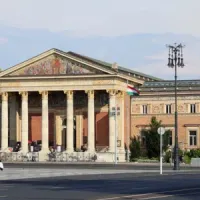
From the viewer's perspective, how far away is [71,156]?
10144 cm

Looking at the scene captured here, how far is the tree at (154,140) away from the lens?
9919cm

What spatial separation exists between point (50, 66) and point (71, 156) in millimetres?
12204

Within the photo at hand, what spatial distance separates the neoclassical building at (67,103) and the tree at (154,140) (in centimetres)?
369

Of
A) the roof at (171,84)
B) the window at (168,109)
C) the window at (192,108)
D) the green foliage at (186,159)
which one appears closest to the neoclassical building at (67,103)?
the roof at (171,84)

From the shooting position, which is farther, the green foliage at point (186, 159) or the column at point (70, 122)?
the column at point (70, 122)

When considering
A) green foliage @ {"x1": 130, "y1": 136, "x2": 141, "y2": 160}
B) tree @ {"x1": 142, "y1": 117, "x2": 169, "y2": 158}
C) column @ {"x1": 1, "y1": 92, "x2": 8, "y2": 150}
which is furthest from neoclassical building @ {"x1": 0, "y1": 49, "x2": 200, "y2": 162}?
tree @ {"x1": 142, "y1": 117, "x2": 169, "y2": 158}

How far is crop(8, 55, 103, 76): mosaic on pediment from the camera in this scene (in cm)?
10419

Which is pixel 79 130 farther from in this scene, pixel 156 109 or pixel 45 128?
pixel 156 109

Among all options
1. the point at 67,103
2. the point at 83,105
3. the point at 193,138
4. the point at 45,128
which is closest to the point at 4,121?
the point at 45,128

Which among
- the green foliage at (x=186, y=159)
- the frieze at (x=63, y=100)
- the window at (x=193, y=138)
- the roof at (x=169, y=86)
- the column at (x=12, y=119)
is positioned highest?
the roof at (x=169, y=86)

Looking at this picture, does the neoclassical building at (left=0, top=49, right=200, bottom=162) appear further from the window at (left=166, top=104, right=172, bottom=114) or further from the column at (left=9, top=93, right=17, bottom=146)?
the window at (left=166, top=104, right=172, bottom=114)

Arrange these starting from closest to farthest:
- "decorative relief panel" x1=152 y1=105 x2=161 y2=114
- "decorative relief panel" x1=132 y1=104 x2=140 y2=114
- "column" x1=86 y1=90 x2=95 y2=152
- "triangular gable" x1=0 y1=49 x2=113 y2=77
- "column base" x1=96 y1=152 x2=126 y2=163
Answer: "column base" x1=96 y1=152 x2=126 y2=163 → "column" x1=86 y1=90 x2=95 y2=152 → "triangular gable" x1=0 y1=49 x2=113 y2=77 → "decorative relief panel" x1=152 y1=105 x2=161 y2=114 → "decorative relief panel" x1=132 y1=104 x2=140 y2=114

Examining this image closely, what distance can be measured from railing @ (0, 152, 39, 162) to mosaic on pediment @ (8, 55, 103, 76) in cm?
1036

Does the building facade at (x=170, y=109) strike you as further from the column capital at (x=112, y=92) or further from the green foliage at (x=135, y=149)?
the column capital at (x=112, y=92)
